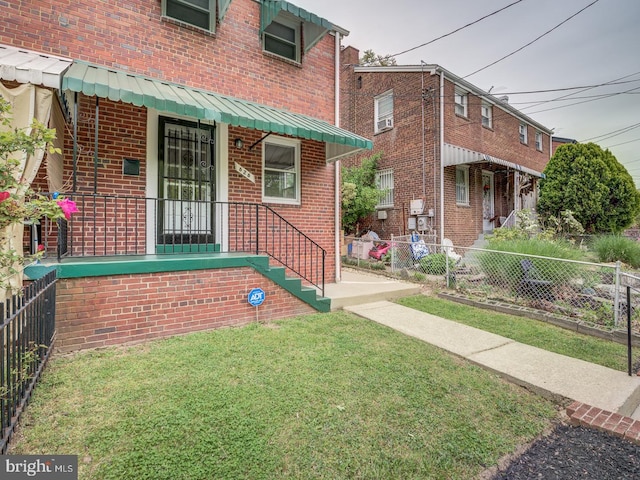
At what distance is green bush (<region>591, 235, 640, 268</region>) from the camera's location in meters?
9.70

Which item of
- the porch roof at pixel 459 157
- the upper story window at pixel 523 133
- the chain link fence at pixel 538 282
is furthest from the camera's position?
the upper story window at pixel 523 133

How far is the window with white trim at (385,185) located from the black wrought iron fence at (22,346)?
1122 cm

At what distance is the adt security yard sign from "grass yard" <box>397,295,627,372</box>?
9.99 ft

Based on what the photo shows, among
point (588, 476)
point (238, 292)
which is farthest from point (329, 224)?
point (588, 476)

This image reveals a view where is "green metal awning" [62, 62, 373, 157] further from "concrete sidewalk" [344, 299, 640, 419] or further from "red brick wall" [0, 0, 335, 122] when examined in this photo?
"concrete sidewalk" [344, 299, 640, 419]

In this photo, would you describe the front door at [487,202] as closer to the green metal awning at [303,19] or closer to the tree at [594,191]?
the tree at [594,191]

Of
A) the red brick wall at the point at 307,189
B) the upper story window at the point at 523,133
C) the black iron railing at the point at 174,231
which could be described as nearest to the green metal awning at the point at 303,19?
the red brick wall at the point at 307,189

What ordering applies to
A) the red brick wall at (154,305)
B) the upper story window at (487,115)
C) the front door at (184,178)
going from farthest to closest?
the upper story window at (487,115), the front door at (184,178), the red brick wall at (154,305)

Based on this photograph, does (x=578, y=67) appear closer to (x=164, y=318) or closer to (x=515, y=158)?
(x=515, y=158)

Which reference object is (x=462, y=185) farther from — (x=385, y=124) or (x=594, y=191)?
(x=594, y=191)

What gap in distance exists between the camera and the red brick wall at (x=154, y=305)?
368 cm

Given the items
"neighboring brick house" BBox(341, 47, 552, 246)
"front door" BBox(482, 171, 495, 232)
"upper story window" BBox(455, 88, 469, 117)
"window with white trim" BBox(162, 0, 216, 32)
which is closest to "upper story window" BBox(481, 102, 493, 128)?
"neighboring brick house" BBox(341, 47, 552, 246)

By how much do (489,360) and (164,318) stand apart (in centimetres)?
418

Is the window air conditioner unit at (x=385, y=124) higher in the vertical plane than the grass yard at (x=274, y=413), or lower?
higher
